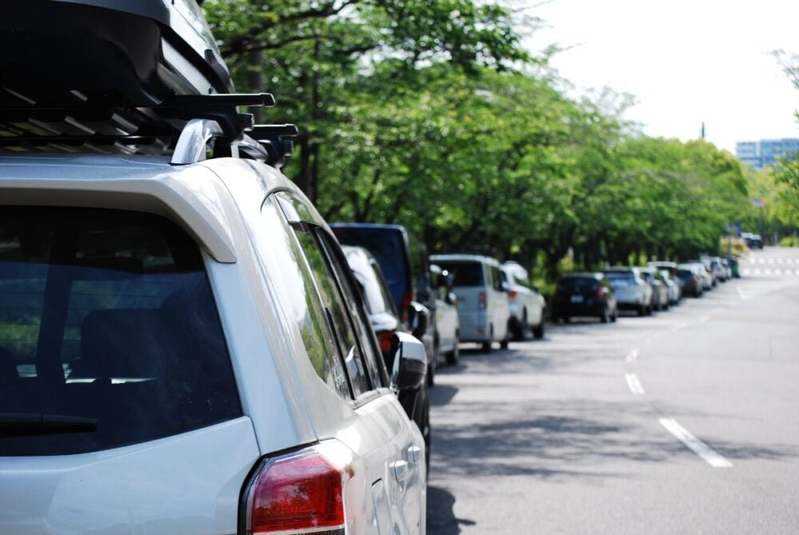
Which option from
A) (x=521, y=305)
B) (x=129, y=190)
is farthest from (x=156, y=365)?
(x=521, y=305)

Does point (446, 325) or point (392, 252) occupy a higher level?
point (392, 252)

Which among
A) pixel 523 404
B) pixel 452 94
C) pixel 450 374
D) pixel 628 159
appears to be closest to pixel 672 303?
pixel 628 159

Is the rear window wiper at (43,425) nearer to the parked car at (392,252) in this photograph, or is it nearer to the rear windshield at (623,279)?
the parked car at (392,252)

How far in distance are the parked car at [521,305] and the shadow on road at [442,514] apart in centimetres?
1951

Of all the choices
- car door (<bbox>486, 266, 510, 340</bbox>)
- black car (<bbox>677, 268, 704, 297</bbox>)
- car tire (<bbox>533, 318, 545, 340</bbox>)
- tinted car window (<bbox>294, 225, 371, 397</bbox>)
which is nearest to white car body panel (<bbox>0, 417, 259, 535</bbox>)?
tinted car window (<bbox>294, 225, 371, 397</bbox>)

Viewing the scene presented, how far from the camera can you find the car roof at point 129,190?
285 cm

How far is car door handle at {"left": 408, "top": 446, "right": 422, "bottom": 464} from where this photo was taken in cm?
451

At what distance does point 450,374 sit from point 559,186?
23033 mm

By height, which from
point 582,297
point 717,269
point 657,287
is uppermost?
point 582,297

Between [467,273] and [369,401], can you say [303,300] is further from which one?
[467,273]

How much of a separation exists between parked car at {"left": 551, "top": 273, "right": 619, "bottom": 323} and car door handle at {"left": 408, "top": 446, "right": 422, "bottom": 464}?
36.8m

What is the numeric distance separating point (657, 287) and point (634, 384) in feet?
117

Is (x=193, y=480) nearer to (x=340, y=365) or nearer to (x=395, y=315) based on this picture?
(x=340, y=365)

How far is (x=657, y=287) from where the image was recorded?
177 feet
